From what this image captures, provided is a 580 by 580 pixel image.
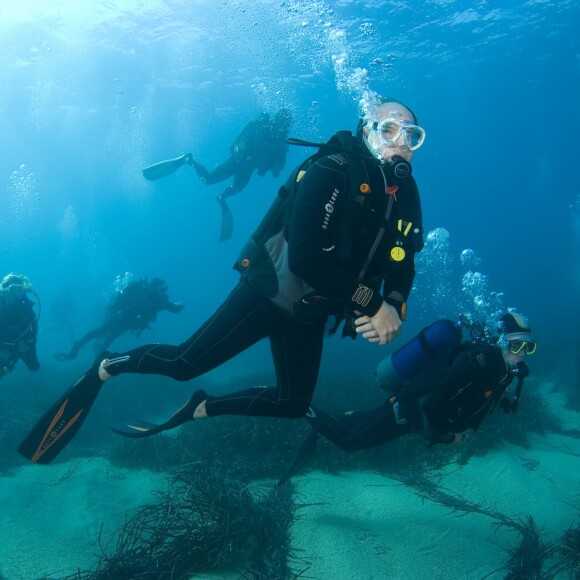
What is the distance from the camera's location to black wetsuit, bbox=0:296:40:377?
748cm

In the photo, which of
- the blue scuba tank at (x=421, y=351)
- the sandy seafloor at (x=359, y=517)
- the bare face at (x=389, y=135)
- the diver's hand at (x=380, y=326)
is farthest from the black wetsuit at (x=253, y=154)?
the diver's hand at (x=380, y=326)

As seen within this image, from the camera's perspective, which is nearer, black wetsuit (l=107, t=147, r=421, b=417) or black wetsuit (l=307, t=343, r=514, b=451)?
black wetsuit (l=107, t=147, r=421, b=417)

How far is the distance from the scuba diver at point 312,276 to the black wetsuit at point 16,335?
4.34 metres

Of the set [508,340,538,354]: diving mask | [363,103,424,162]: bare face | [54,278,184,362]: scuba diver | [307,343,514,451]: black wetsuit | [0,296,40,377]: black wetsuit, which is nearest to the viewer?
[363,103,424,162]: bare face

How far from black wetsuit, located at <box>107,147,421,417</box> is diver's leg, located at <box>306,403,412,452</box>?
4.51 feet

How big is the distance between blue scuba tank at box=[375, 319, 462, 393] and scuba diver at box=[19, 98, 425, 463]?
119 centimetres

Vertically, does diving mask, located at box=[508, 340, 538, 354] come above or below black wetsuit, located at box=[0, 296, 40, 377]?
above

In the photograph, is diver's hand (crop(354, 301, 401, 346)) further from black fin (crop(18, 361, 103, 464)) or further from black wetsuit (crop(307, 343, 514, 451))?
black fin (crop(18, 361, 103, 464))

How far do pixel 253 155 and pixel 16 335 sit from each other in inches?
405

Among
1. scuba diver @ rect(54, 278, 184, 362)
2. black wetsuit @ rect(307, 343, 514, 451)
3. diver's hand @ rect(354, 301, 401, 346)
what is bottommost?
scuba diver @ rect(54, 278, 184, 362)

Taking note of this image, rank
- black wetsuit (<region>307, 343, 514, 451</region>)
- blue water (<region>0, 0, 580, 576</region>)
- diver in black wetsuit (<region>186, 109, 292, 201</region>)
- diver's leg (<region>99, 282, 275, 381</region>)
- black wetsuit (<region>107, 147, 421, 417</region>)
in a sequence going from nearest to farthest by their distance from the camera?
1. black wetsuit (<region>107, 147, 421, 417</region>)
2. diver's leg (<region>99, 282, 275, 381</region>)
3. black wetsuit (<region>307, 343, 514, 451</region>)
4. diver in black wetsuit (<region>186, 109, 292, 201</region>)
5. blue water (<region>0, 0, 580, 576</region>)

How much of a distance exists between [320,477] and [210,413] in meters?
2.17

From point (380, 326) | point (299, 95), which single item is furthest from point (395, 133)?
point (299, 95)

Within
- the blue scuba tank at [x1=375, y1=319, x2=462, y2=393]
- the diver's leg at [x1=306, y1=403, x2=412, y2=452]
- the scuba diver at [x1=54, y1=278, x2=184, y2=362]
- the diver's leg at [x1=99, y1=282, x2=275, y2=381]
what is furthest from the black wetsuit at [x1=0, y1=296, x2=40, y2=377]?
the blue scuba tank at [x1=375, y1=319, x2=462, y2=393]
